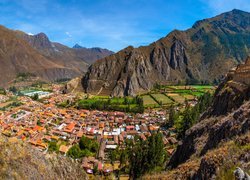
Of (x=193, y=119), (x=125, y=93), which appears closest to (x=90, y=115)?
(x=193, y=119)

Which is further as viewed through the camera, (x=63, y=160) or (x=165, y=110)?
(x=165, y=110)

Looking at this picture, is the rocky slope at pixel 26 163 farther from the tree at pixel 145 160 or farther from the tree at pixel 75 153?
the tree at pixel 75 153

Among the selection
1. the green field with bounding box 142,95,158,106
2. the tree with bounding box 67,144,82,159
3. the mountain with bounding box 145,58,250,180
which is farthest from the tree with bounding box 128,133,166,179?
the green field with bounding box 142,95,158,106

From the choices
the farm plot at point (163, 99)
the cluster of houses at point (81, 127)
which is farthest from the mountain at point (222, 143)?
the farm plot at point (163, 99)

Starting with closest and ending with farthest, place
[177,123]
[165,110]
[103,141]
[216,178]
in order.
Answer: [216,178] < [103,141] < [177,123] < [165,110]

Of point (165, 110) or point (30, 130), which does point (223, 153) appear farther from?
point (165, 110)

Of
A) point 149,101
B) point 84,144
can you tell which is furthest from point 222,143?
point 149,101

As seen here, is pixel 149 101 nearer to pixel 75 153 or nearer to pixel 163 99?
pixel 163 99
